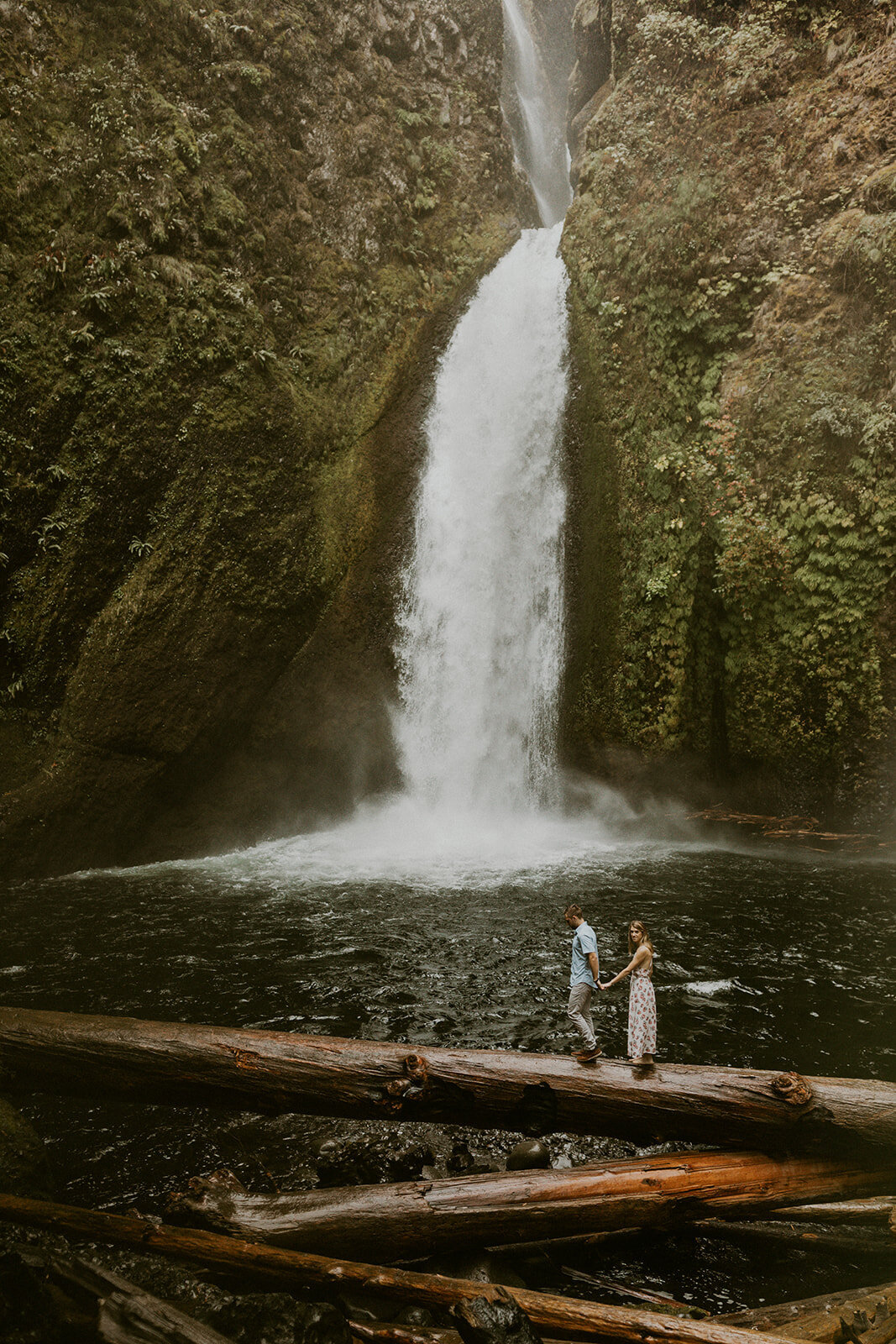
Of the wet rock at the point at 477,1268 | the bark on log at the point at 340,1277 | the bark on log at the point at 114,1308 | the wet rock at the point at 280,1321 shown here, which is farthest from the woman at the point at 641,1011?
the bark on log at the point at 114,1308

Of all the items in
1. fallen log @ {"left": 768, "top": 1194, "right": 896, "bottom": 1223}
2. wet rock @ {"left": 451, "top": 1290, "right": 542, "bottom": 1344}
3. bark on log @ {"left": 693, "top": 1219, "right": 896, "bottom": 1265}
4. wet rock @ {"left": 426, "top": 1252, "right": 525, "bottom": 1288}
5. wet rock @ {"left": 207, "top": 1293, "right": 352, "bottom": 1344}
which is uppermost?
wet rock @ {"left": 451, "top": 1290, "right": 542, "bottom": 1344}

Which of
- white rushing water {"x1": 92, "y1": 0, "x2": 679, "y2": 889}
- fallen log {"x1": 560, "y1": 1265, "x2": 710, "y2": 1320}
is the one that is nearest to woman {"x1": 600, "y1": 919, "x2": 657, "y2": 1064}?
fallen log {"x1": 560, "y1": 1265, "x2": 710, "y2": 1320}

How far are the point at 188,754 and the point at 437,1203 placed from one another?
32.6ft

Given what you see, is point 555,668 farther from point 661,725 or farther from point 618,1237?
point 618,1237

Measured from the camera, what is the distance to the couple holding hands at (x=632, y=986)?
4.75m

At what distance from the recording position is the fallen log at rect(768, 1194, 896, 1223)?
3577 millimetres

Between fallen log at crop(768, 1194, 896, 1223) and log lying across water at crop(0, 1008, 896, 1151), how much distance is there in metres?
0.27

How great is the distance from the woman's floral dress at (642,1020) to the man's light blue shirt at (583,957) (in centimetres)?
40

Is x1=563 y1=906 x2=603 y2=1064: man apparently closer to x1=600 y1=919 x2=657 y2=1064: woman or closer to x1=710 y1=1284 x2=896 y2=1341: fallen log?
x1=600 y1=919 x2=657 y2=1064: woman

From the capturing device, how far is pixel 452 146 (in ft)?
60.9

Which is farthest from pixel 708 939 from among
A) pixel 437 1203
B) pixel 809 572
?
pixel 809 572

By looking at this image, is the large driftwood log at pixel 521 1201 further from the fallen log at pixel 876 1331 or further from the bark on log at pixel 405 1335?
the fallen log at pixel 876 1331

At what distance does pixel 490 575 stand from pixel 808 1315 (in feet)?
42.3

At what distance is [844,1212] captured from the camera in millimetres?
3598
